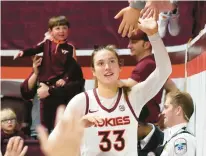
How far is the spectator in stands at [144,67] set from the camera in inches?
106

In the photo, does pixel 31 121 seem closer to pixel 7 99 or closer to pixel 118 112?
pixel 7 99

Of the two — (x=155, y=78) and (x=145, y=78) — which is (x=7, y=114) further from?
(x=155, y=78)

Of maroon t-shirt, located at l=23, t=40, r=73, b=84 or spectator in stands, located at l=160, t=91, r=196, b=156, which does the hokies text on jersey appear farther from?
maroon t-shirt, located at l=23, t=40, r=73, b=84

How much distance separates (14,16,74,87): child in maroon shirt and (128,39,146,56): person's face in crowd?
413 millimetres

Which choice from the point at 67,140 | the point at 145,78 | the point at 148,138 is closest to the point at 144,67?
the point at 145,78

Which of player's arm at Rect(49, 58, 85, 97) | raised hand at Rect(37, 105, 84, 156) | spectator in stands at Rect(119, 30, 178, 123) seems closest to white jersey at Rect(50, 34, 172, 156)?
spectator in stands at Rect(119, 30, 178, 123)

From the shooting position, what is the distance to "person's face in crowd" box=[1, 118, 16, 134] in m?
2.98

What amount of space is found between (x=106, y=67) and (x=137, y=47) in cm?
93

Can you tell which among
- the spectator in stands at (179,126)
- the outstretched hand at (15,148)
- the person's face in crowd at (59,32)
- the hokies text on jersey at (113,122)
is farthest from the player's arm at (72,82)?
the outstretched hand at (15,148)

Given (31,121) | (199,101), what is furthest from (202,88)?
(31,121)

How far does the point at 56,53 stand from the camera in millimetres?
3084

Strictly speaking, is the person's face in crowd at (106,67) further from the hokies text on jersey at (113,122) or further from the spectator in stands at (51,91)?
the spectator in stands at (51,91)

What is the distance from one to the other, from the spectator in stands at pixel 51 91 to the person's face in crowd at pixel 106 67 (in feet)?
3.41

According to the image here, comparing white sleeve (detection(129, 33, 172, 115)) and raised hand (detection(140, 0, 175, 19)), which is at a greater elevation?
raised hand (detection(140, 0, 175, 19))
